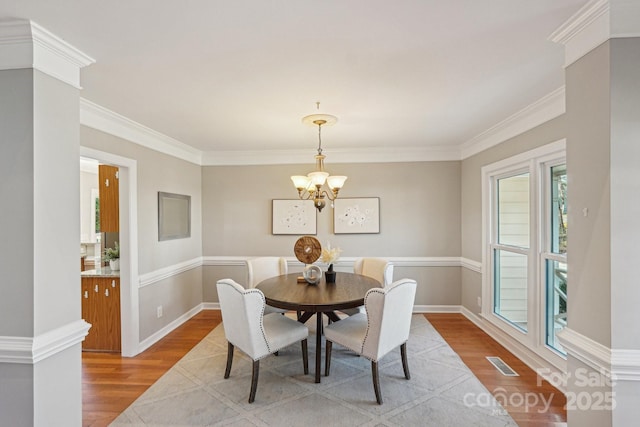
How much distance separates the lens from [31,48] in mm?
1595

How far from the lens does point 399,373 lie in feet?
9.05

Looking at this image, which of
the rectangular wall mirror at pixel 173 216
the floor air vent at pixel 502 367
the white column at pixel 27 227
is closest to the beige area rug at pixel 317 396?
the floor air vent at pixel 502 367

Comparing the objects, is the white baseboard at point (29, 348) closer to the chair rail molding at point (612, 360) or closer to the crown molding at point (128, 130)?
the crown molding at point (128, 130)

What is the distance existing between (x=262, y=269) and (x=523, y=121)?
10.7 feet

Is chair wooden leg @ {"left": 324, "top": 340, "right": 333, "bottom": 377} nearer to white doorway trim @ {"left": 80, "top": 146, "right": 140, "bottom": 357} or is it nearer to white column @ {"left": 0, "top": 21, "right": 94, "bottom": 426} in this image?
white column @ {"left": 0, "top": 21, "right": 94, "bottom": 426}

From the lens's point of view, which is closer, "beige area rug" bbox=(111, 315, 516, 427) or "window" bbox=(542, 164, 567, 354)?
"beige area rug" bbox=(111, 315, 516, 427)

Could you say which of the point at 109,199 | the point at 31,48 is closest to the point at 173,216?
the point at 109,199

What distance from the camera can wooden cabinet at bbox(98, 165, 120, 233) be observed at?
337 cm

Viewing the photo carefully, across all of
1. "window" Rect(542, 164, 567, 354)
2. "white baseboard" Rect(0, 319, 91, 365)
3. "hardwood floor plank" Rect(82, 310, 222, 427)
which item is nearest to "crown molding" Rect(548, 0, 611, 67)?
"window" Rect(542, 164, 567, 354)

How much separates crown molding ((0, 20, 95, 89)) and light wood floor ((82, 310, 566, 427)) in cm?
234

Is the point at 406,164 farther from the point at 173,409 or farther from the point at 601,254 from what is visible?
the point at 173,409

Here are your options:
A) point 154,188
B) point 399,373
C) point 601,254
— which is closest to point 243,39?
point 601,254

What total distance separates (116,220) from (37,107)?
201 cm

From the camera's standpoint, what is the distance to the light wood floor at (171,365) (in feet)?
7.32
